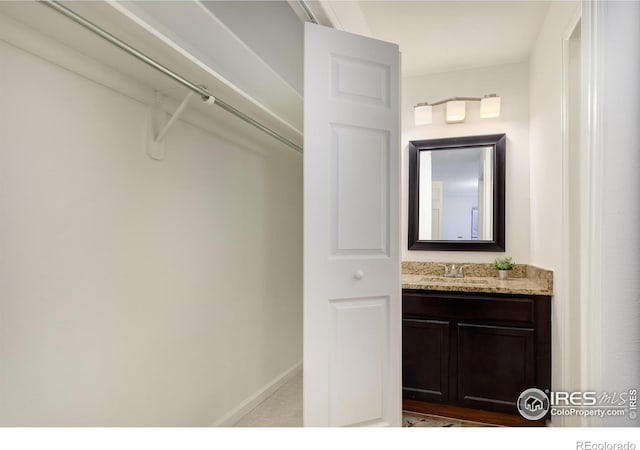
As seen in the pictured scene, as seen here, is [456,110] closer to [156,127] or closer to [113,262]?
[156,127]

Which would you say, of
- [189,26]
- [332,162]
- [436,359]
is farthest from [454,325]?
[189,26]

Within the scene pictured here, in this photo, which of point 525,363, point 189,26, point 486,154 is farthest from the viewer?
point 486,154

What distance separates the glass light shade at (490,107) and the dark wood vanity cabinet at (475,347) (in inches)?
56.1

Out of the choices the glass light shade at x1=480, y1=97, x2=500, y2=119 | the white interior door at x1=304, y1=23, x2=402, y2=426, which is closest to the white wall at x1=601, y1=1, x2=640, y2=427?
the white interior door at x1=304, y1=23, x2=402, y2=426

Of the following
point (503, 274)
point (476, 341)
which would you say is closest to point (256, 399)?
point (476, 341)

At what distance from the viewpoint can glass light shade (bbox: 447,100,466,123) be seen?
9.43 feet

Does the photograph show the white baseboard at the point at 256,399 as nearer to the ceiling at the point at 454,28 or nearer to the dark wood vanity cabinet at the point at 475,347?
the dark wood vanity cabinet at the point at 475,347

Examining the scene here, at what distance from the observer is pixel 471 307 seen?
89.7 inches

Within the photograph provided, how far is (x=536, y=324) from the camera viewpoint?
85.1 inches

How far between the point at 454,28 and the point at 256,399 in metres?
2.77

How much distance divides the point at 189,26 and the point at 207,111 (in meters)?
0.45

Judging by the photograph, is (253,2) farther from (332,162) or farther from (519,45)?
(519,45)

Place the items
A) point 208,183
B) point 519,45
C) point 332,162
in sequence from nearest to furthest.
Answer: point 332,162 < point 208,183 < point 519,45
